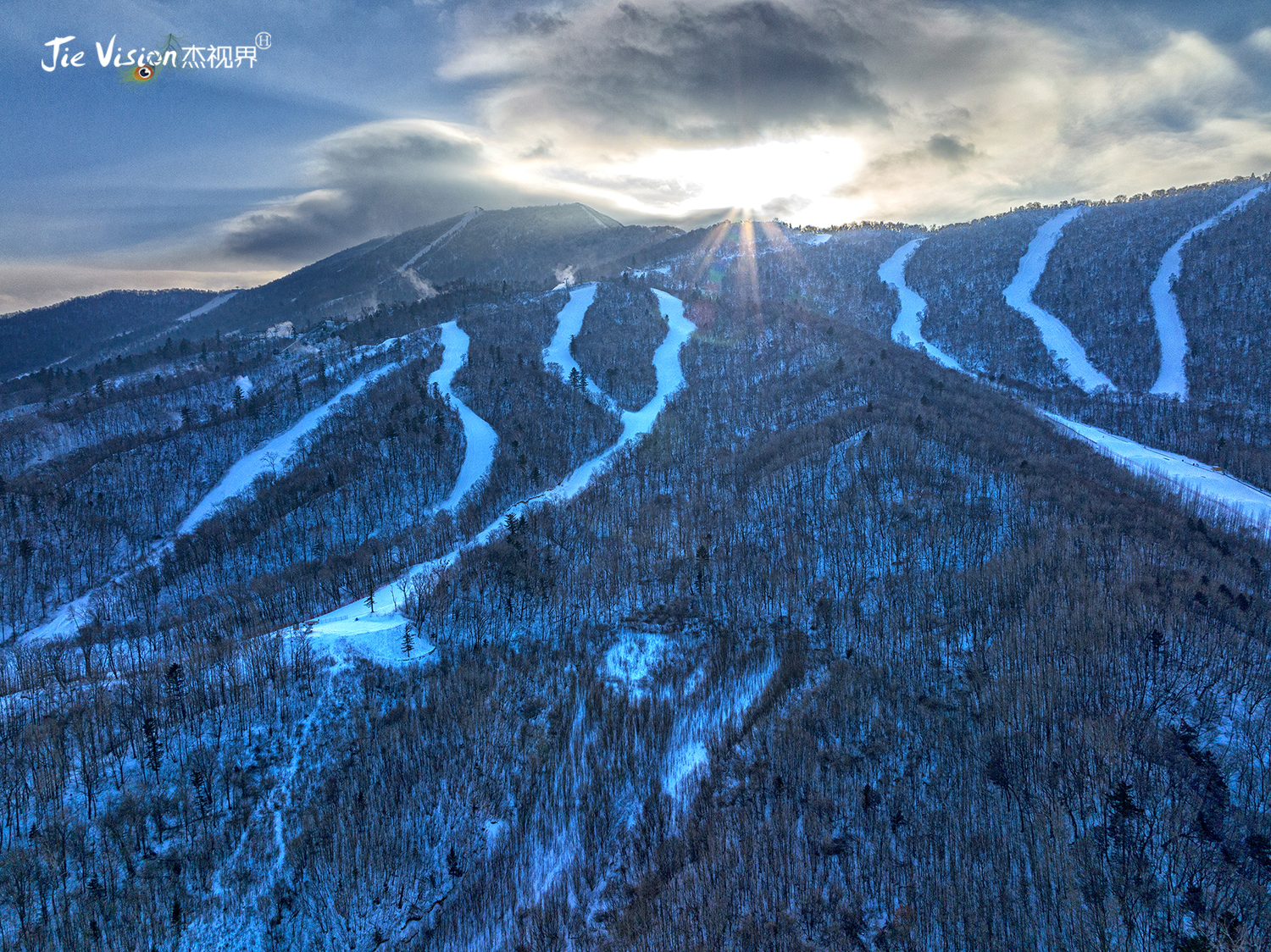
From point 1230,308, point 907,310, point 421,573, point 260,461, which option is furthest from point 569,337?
point 1230,308

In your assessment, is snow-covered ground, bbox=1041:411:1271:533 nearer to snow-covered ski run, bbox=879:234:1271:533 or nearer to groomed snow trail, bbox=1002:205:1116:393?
snow-covered ski run, bbox=879:234:1271:533

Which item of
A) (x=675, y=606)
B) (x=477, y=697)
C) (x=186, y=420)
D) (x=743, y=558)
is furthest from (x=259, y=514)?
(x=743, y=558)

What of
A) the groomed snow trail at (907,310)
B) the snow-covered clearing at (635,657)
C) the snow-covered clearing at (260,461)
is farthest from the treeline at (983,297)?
the snow-covered clearing at (260,461)

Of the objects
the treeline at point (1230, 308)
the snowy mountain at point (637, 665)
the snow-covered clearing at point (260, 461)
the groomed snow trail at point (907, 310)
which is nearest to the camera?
the snowy mountain at point (637, 665)

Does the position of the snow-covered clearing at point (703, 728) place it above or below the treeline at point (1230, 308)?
below

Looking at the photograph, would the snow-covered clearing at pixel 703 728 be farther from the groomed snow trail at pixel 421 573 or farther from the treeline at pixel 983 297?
the treeline at pixel 983 297

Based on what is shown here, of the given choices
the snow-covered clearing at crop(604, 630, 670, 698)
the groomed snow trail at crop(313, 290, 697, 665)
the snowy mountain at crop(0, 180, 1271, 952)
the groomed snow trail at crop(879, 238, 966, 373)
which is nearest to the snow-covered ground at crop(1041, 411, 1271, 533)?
the snowy mountain at crop(0, 180, 1271, 952)

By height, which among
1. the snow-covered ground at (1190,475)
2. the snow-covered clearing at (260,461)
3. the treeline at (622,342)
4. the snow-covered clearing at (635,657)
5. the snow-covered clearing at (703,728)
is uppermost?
the treeline at (622,342)
